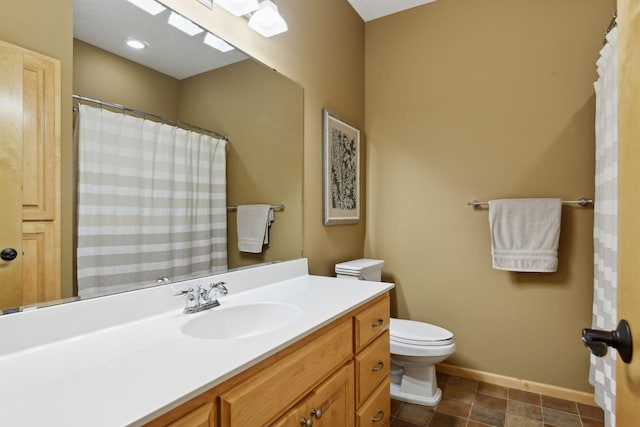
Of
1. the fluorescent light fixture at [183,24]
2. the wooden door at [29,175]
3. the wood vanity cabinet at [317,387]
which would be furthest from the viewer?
the fluorescent light fixture at [183,24]

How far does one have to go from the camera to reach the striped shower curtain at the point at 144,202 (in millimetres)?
999

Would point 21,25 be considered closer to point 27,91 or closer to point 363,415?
point 27,91

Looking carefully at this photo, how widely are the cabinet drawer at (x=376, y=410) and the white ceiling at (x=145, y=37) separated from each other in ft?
4.90

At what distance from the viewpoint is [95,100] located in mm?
1004

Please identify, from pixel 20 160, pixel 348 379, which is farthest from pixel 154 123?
pixel 348 379

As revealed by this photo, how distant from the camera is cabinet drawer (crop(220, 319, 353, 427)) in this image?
0.74 metres

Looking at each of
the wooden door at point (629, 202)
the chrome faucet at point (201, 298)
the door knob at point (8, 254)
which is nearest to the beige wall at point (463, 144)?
the chrome faucet at point (201, 298)

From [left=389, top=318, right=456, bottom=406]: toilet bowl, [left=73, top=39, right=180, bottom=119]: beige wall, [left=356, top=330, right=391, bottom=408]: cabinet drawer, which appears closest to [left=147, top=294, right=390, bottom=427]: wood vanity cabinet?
[left=356, top=330, right=391, bottom=408]: cabinet drawer

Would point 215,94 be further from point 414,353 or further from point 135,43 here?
point 414,353

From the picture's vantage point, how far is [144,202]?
115 centimetres

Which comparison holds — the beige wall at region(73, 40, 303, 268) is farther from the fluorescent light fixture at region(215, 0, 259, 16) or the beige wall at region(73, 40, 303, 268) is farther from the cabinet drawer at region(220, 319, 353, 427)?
the cabinet drawer at region(220, 319, 353, 427)

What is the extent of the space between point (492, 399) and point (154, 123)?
7.86 feet

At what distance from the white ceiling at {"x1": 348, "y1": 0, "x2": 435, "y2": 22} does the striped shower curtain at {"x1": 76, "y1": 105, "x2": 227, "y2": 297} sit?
1.78 m

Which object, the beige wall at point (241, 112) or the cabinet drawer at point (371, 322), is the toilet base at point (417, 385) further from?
the beige wall at point (241, 112)
